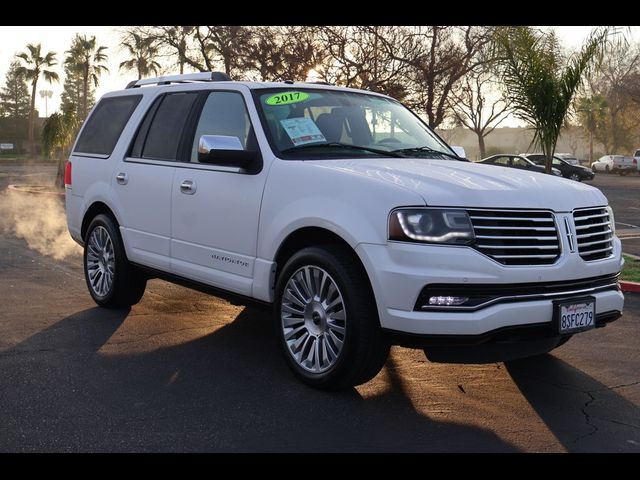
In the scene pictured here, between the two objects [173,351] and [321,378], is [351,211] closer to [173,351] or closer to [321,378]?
[321,378]

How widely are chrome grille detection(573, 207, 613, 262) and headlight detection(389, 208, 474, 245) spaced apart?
33.3 inches

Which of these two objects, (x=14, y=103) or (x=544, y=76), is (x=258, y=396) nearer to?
(x=544, y=76)

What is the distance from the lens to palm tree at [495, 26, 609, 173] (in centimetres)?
1105

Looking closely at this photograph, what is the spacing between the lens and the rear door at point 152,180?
6578 mm

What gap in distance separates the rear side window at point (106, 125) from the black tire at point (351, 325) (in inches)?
120

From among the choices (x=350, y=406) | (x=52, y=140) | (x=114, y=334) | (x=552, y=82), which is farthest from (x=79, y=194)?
(x=52, y=140)

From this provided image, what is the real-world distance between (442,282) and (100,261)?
409cm

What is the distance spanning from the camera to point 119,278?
7285 millimetres

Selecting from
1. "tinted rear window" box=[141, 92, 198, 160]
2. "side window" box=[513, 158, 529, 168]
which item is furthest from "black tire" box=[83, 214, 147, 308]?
"side window" box=[513, 158, 529, 168]

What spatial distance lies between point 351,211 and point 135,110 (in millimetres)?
3190

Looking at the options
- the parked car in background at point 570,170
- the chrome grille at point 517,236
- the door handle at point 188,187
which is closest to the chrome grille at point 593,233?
the chrome grille at point 517,236

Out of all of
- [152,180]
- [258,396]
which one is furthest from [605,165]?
[258,396]

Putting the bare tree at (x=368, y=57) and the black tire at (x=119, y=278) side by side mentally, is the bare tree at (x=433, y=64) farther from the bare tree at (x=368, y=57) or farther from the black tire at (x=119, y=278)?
the black tire at (x=119, y=278)

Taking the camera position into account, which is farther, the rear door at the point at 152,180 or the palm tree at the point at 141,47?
the palm tree at the point at 141,47
